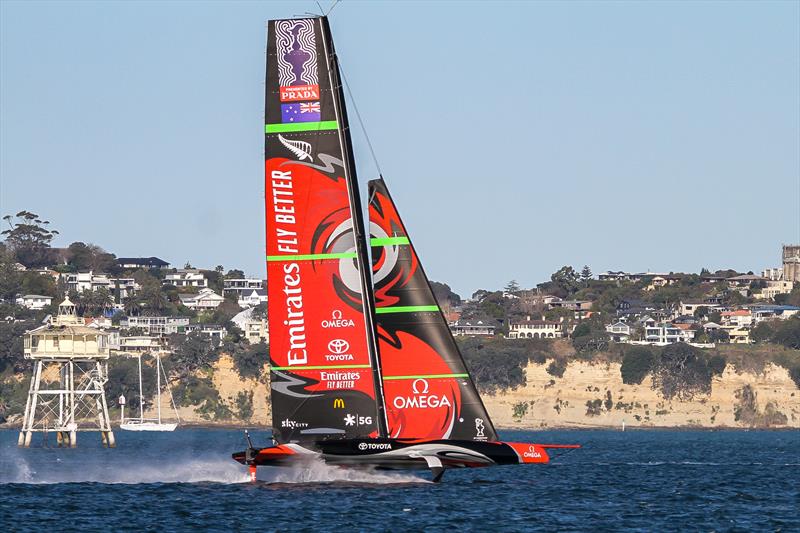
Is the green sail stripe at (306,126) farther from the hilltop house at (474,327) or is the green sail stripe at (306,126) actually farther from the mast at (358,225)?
the hilltop house at (474,327)

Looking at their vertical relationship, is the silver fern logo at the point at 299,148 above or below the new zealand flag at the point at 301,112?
below

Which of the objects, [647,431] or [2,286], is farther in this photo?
[2,286]

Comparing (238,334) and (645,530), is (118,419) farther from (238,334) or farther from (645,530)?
(645,530)

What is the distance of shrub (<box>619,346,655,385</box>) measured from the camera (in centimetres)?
16238

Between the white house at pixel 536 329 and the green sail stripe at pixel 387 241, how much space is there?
14958 centimetres

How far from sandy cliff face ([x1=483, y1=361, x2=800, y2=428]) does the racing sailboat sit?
119376 millimetres

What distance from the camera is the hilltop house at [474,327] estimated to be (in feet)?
630

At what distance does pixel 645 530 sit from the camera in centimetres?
3641

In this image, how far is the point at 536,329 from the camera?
194 meters

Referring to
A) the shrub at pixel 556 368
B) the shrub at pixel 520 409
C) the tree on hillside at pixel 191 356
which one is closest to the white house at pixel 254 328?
the tree on hillside at pixel 191 356

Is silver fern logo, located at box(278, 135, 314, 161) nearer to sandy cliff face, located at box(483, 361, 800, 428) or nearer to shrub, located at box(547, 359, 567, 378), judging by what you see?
sandy cliff face, located at box(483, 361, 800, 428)

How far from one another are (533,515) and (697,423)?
124 meters

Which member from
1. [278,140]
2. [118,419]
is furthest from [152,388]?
[278,140]

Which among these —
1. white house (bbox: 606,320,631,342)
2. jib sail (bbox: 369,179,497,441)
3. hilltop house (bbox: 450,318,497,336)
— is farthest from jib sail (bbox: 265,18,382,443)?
hilltop house (bbox: 450,318,497,336)
